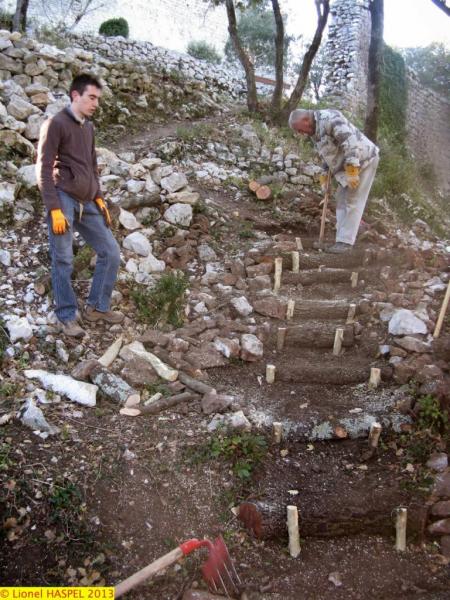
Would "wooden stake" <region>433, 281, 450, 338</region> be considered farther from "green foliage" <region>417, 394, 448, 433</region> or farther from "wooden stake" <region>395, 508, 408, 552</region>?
"wooden stake" <region>395, 508, 408, 552</region>

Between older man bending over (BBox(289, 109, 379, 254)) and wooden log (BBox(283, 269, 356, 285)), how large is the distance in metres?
0.36

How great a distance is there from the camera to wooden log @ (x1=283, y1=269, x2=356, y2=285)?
17.8ft

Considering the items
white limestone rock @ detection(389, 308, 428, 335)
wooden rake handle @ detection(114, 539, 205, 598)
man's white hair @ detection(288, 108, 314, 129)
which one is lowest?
wooden rake handle @ detection(114, 539, 205, 598)

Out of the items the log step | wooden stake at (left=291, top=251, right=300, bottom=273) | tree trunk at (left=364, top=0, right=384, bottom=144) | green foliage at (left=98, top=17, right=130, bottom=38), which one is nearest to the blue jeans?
the log step

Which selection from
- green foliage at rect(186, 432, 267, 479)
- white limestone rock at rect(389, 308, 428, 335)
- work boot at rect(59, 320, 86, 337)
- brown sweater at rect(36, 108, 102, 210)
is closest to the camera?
green foliage at rect(186, 432, 267, 479)

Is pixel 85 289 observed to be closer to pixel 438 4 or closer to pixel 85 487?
pixel 85 487

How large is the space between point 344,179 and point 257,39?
13.3 m

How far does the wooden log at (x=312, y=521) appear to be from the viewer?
289cm

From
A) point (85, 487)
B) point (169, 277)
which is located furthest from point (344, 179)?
point (85, 487)

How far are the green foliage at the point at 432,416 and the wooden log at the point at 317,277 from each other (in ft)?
6.87

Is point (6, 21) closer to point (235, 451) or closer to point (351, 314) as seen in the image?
point (351, 314)

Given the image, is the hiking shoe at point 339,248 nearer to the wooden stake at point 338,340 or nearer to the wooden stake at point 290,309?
the wooden stake at point 290,309

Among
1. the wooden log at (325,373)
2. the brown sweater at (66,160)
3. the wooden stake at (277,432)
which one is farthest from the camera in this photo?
the wooden log at (325,373)

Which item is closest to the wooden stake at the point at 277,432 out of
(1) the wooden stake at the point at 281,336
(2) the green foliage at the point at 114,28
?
(1) the wooden stake at the point at 281,336
